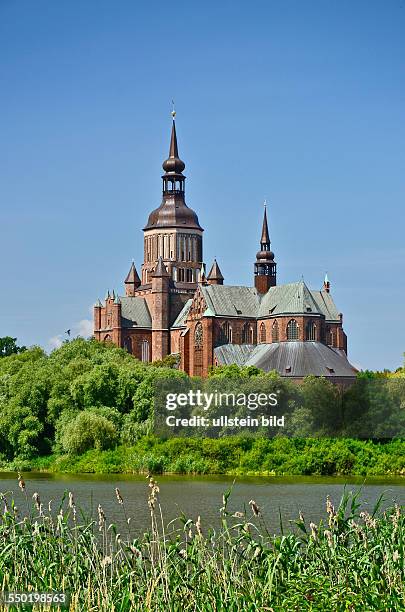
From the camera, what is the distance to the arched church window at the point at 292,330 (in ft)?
269

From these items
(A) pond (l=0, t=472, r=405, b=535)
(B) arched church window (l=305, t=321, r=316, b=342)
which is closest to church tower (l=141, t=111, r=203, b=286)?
(B) arched church window (l=305, t=321, r=316, b=342)

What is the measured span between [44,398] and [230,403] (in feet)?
25.9

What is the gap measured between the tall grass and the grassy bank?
31.9m

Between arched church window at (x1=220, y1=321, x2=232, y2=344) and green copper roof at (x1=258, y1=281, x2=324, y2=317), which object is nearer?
green copper roof at (x1=258, y1=281, x2=324, y2=317)

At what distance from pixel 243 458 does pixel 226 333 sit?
39288 mm

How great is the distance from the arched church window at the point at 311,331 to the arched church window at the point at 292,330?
76cm

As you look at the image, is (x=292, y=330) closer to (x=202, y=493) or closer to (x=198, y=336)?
(x=198, y=336)

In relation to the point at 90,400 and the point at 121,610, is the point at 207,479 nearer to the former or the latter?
the point at 90,400

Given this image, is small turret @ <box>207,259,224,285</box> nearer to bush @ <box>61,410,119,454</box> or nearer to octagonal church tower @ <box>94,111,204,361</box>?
octagonal church tower @ <box>94,111,204,361</box>

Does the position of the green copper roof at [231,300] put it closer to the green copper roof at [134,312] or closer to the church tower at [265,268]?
the church tower at [265,268]

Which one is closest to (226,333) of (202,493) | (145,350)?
(145,350)

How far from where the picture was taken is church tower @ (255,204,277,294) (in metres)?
89.4

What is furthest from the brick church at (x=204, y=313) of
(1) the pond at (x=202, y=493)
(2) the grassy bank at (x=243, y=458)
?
(1) the pond at (x=202, y=493)

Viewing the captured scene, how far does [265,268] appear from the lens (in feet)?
295
